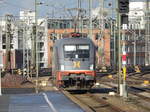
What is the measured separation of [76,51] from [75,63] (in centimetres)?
80

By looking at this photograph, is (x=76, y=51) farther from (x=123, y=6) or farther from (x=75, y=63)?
(x=123, y=6)

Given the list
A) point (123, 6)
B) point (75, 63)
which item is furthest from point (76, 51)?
point (123, 6)

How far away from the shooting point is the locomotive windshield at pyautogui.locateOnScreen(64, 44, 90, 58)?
2870 cm

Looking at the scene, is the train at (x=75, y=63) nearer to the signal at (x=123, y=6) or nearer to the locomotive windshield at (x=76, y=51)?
the locomotive windshield at (x=76, y=51)

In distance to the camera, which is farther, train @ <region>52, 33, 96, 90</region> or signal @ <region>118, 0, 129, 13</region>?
train @ <region>52, 33, 96, 90</region>

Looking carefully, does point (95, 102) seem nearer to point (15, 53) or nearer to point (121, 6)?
point (121, 6)

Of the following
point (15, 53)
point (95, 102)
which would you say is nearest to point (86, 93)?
point (95, 102)

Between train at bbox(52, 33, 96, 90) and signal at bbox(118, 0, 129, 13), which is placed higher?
signal at bbox(118, 0, 129, 13)

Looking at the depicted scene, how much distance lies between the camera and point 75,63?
28.5 metres

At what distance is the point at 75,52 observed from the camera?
2888 cm

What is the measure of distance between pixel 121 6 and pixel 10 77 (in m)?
21.4

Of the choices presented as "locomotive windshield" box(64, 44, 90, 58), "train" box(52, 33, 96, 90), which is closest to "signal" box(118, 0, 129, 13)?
"train" box(52, 33, 96, 90)

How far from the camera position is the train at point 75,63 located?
28312 millimetres

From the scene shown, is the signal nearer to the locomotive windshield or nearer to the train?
the train
